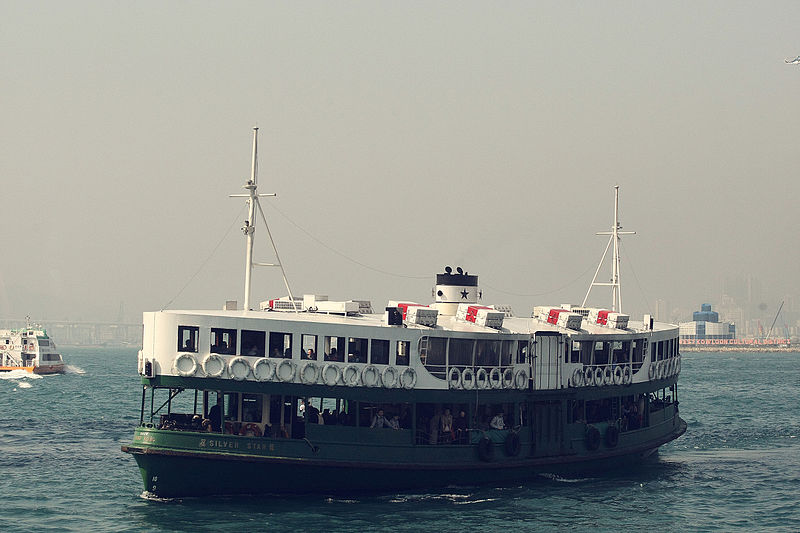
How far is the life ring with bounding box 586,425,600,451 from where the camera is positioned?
3606cm

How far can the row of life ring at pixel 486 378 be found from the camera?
3259 centimetres

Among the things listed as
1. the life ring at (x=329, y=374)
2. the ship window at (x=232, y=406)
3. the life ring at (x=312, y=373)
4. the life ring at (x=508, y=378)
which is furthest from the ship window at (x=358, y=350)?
the life ring at (x=508, y=378)

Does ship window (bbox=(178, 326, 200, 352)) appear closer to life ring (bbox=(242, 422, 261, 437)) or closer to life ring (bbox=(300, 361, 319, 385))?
life ring (bbox=(242, 422, 261, 437))

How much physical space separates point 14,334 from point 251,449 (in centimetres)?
9462

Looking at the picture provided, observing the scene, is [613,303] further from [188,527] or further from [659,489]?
[188,527]

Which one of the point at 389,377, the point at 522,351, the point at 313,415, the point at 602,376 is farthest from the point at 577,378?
the point at 313,415

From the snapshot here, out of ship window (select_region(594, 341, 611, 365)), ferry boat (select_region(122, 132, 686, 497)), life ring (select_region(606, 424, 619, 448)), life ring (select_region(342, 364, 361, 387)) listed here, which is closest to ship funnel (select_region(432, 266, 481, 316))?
ferry boat (select_region(122, 132, 686, 497))

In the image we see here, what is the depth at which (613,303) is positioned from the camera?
165ft

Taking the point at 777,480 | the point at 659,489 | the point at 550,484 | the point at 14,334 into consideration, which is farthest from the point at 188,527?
the point at 14,334

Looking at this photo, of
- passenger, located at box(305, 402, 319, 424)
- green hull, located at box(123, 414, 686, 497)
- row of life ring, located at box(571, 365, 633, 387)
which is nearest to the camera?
green hull, located at box(123, 414, 686, 497)

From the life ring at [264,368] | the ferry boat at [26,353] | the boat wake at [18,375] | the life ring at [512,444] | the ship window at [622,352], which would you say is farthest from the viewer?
the ferry boat at [26,353]

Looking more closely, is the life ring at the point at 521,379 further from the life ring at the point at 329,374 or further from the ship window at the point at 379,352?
the life ring at the point at 329,374

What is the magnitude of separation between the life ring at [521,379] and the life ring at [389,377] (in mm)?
4855

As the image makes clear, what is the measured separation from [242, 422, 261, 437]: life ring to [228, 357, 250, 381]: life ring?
1510mm
